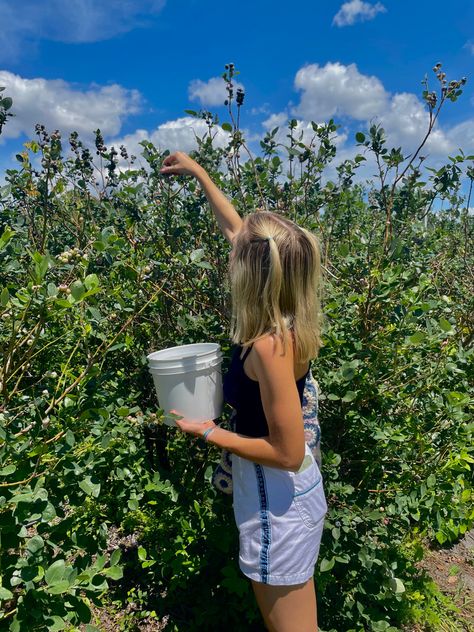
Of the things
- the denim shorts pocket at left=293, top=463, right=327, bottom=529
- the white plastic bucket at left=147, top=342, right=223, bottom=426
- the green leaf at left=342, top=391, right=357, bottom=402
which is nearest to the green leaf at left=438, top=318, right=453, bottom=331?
the green leaf at left=342, top=391, right=357, bottom=402

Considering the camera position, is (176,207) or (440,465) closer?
(440,465)

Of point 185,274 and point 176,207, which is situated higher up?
point 176,207

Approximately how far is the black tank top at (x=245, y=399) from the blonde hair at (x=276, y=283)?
4.8 inches

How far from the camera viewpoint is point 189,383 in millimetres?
1604

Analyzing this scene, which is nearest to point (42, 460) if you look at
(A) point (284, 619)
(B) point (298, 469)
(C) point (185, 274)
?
(B) point (298, 469)

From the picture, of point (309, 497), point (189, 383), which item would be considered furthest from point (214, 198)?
point (309, 497)

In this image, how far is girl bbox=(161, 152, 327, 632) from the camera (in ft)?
4.67

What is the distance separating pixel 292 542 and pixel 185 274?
1243 millimetres

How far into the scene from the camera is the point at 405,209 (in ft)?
8.73

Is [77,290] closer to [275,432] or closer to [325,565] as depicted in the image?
[275,432]

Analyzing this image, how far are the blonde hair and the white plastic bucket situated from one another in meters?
0.18

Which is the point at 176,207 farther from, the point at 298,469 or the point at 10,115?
the point at 298,469

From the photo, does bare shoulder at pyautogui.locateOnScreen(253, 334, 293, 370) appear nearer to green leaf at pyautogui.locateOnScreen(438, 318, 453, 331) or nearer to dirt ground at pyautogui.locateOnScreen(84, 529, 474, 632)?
green leaf at pyautogui.locateOnScreen(438, 318, 453, 331)

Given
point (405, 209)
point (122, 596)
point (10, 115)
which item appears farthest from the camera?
point (405, 209)
